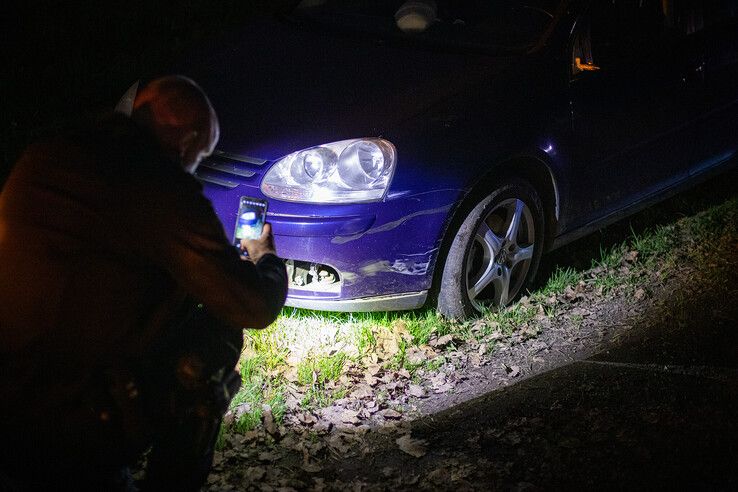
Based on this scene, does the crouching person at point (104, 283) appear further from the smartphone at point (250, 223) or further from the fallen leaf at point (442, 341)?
the fallen leaf at point (442, 341)

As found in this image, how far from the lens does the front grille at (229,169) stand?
126 inches

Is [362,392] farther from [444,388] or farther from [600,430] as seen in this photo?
[600,430]

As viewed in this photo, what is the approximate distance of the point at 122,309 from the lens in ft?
5.78

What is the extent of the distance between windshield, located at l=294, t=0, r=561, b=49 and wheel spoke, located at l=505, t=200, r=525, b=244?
0.85 meters

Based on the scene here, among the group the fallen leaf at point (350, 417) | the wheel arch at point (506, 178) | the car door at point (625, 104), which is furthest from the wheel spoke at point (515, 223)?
the fallen leaf at point (350, 417)

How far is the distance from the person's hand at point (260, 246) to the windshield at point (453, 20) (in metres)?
1.92

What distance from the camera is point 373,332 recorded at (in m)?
3.62

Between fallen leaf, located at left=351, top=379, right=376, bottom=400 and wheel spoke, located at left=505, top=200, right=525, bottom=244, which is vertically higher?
wheel spoke, located at left=505, top=200, right=525, bottom=244

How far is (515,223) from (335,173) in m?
1.13

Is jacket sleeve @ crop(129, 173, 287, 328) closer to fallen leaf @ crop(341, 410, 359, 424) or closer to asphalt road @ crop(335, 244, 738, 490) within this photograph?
asphalt road @ crop(335, 244, 738, 490)

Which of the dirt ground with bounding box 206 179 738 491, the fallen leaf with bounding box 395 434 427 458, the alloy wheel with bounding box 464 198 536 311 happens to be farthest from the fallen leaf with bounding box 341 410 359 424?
the alloy wheel with bounding box 464 198 536 311

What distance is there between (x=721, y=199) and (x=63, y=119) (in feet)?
17.4

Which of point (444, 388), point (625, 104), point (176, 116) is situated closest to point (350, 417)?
point (444, 388)

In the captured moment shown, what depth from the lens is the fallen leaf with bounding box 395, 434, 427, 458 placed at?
279 centimetres
